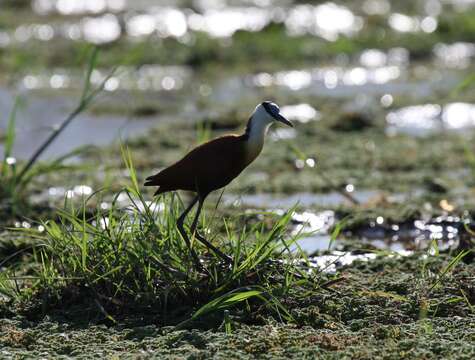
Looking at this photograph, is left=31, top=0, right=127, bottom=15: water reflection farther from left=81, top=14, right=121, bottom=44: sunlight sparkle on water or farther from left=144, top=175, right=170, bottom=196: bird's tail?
left=144, top=175, right=170, bottom=196: bird's tail

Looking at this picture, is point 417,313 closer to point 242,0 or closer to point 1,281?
Result: point 1,281

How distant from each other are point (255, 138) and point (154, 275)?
0.75 metres

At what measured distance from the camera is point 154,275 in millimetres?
4582

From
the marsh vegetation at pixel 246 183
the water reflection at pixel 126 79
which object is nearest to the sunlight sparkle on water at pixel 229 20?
the marsh vegetation at pixel 246 183

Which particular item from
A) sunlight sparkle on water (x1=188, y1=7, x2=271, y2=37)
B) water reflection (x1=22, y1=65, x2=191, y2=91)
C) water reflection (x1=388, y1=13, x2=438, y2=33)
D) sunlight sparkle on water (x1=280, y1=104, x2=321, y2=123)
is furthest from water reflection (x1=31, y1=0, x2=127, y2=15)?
sunlight sparkle on water (x1=280, y1=104, x2=321, y2=123)

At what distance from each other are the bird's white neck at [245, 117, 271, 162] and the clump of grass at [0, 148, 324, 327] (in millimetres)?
306

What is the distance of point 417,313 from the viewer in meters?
4.43

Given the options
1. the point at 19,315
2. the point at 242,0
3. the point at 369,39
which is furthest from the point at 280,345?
the point at 242,0

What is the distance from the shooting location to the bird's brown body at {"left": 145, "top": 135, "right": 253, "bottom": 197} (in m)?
4.53

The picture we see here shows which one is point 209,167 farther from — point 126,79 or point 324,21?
point 324,21

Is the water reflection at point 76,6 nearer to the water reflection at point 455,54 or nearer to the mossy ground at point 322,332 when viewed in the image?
the water reflection at point 455,54

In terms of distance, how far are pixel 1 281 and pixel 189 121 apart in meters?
4.33

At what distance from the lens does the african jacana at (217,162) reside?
4.53 meters

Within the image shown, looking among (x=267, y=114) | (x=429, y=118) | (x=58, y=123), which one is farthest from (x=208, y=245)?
(x=429, y=118)
